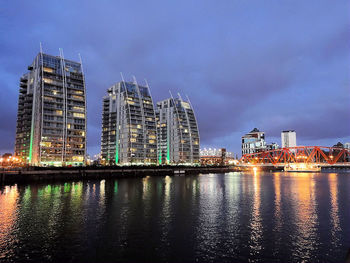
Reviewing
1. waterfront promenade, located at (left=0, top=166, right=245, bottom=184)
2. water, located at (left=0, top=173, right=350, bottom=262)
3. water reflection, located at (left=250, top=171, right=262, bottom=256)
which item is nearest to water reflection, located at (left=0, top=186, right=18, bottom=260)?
water, located at (left=0, top=173, right=350, bottom=262)

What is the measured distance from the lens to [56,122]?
144 m

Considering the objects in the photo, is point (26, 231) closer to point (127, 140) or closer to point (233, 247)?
point (233, 247)

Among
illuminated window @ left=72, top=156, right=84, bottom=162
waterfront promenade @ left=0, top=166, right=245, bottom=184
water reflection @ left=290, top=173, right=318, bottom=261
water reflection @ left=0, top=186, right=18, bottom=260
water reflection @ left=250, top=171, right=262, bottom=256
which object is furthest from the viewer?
illuminated window @ left=72, top=156, right=84, bottom=162

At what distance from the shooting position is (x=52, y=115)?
14400 centimetres

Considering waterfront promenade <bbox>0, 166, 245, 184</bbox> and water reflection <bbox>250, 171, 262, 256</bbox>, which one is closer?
water reflection <bbox>250, 171, 262, 256</bbox>

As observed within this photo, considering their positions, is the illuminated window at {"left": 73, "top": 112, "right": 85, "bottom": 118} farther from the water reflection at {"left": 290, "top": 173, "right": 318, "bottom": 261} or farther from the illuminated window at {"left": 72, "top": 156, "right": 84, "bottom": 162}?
the water reflection at {"left": 290, "top": 173, "right": 318, "bottom": 261}

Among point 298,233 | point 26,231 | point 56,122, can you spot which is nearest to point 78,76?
point 56,122

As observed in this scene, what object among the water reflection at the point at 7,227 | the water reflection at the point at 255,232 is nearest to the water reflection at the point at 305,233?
the water reflection at the point at 255,232

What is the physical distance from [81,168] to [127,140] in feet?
261

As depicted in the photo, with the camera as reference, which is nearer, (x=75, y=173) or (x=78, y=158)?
(x=75, y=173)

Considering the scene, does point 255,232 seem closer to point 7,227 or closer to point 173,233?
point 173,233

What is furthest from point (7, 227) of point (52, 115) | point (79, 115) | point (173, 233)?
point (79, 115)

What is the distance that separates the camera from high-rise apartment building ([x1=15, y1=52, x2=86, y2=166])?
5546 inches

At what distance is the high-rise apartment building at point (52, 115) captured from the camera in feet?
462
